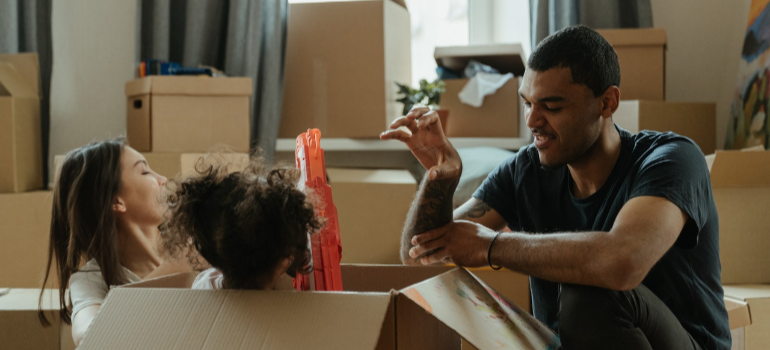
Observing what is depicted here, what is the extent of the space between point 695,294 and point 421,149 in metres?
0.55

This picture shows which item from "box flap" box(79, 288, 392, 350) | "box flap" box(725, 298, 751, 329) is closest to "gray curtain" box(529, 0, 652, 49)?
"box flap" box(725, 298, 751, 329)

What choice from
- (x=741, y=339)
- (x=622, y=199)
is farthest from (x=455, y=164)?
(x=741, y=339)

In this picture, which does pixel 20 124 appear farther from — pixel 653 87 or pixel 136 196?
pixel 653 87

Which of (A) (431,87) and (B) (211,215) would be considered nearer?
(B) (211,215)

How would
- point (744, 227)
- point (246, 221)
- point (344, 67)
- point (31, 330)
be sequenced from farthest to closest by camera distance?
point (344, 67), point (744, 227), point (31, 330), point (246, 221)

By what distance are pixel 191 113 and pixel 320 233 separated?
4.42ft

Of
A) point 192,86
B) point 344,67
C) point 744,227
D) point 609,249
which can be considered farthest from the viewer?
point 344,67

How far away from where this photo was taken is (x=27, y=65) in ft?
7.90

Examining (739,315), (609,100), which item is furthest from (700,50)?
(609,100)

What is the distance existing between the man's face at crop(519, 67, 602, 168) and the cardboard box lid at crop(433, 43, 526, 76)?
46.4 inches

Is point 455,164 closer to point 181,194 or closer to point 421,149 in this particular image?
point 421,149

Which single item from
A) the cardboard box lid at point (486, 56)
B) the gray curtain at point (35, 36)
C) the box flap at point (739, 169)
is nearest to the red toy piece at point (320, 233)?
the box flap at point (739, 169)

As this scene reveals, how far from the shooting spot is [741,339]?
1.75 meters

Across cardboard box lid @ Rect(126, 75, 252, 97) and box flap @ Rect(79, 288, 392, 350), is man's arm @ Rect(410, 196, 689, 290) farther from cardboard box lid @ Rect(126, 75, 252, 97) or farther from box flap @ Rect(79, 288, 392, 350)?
cardboard box lid @ Rect(126, 75, 252, 97)
